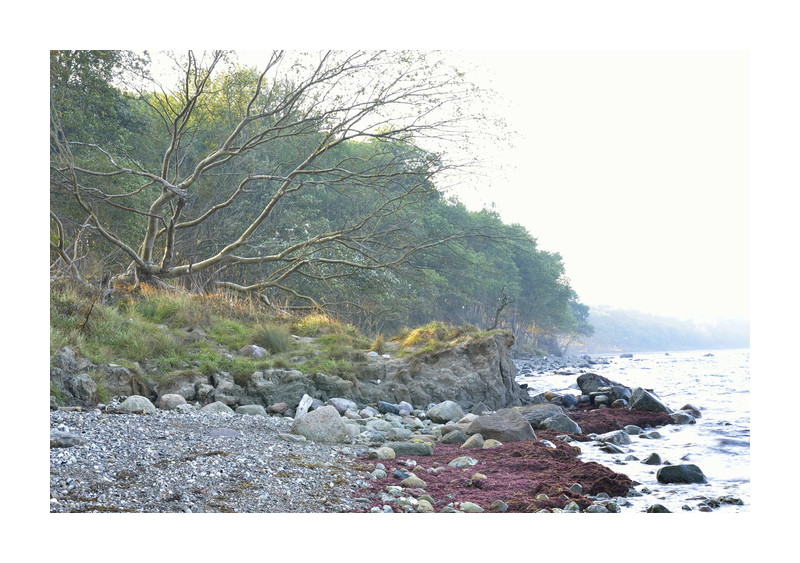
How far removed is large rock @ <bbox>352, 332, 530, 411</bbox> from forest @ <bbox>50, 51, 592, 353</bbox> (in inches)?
44.3

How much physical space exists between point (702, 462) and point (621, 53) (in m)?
3.53

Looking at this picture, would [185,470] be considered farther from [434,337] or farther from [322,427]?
[434,337]

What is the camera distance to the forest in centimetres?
864

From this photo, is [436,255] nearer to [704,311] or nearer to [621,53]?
[704,311]

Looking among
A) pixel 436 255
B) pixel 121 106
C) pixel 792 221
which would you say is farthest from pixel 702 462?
pixel 121 106

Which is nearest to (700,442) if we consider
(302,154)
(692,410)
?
(692,410)

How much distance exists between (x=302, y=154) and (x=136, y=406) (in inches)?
288

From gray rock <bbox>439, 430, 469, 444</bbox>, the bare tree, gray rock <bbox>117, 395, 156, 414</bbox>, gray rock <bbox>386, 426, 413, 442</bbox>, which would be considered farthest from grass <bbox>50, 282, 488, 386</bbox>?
gray rock <bbox>439, 430, 469, 444</bbox>

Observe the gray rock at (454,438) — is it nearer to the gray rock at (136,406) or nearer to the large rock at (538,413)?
the large rock at (538,413)

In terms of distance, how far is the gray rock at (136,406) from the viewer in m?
5.31

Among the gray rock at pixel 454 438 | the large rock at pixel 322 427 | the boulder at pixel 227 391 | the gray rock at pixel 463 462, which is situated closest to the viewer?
the gray rock at pixel 463 462

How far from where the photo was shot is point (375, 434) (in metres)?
5.51

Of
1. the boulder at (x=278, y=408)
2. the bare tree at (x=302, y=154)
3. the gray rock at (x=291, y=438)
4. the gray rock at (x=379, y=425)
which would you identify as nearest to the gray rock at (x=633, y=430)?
the gray rock at (x=379, y=425)

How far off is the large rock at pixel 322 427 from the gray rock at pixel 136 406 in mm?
1344
